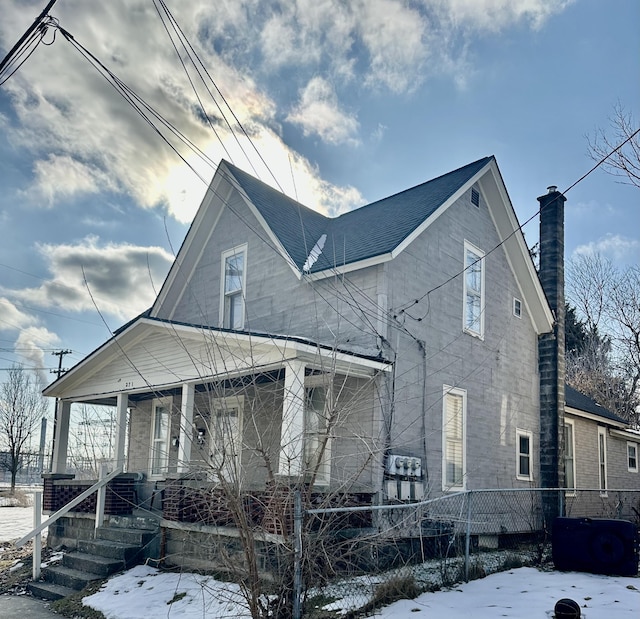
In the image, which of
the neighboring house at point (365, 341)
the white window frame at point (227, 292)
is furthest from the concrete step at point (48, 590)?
the white window frame at point (227, 292)

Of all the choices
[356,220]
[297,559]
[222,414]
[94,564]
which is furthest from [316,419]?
[356,220]

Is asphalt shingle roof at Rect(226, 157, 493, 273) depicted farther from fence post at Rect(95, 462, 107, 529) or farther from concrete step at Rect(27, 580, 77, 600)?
concrete step at Rect(27, 580, 77, 600)

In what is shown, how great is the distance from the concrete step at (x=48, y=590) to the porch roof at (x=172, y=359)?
313 cm

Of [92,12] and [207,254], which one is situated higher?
[92,12]

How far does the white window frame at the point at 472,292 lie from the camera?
42.5 ft

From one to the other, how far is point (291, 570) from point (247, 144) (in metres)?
6.11

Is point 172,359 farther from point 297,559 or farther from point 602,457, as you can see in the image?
point 602,457

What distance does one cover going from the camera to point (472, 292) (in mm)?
13289

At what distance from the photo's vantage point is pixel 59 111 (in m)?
10.0

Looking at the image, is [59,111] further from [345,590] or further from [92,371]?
[345,590]

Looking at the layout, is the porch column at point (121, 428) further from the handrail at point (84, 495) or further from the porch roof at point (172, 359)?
the handrail at point (84, 495)

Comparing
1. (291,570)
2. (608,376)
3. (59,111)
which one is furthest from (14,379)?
(291,570)

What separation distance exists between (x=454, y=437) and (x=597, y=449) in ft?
25.8

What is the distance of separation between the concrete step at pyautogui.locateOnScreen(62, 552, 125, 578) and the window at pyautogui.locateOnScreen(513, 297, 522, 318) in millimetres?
9486
